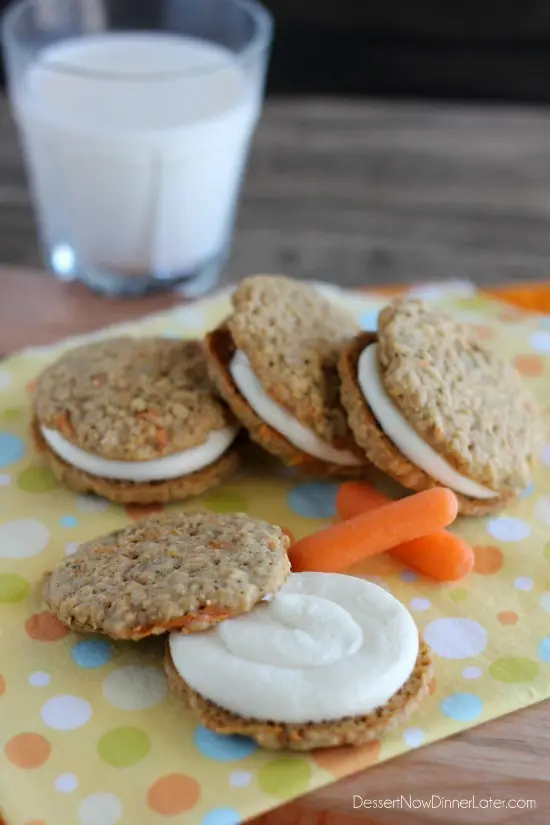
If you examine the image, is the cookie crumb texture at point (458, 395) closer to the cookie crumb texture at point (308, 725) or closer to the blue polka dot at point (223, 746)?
the cookie crumb texture at point (308, 725)

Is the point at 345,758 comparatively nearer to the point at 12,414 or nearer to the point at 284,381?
the point at 284,381

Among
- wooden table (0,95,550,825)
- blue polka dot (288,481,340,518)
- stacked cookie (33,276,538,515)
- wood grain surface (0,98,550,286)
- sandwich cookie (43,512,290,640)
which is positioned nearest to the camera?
sandwich cookie (43,512,290,640)

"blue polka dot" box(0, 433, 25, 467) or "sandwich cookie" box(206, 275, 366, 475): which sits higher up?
"sandwich cookie" box(206, 275, 366, 475)

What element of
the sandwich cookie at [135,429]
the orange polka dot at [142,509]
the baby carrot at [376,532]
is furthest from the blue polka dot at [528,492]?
the orange polka dot at [142,509]

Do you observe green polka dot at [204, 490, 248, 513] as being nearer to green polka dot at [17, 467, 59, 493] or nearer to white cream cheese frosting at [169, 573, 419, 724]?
green polka dot at [17, 467, 59, 493]

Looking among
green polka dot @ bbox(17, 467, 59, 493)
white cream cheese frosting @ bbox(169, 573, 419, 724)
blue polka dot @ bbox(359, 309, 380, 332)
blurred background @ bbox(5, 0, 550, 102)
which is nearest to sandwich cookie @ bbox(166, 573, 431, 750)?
white cream cheese frosting @ bbox(169, 573, 419, 724)

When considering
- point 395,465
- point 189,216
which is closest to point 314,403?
point 395,465

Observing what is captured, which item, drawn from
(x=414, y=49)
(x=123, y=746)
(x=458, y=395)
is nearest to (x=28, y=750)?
(x=123, y=746)
